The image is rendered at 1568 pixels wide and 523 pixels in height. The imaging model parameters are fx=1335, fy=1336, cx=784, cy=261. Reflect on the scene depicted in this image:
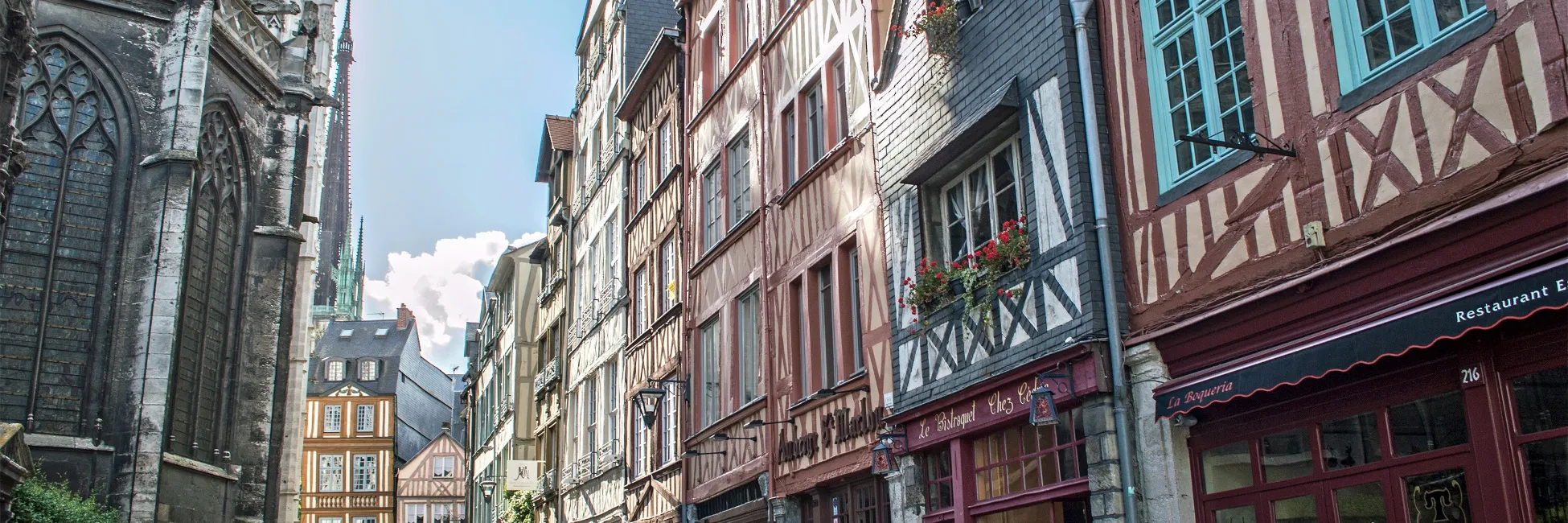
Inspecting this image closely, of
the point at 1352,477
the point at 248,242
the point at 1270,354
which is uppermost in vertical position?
the point at 248,242

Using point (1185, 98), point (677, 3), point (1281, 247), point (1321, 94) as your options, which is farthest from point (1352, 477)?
point (677, 3)

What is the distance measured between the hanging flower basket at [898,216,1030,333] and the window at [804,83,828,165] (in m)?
3.21

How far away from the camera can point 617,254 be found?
21.8 metres

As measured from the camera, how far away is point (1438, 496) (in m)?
5.62

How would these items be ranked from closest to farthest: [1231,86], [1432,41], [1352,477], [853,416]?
[1432,41] → [1352,477] → [1231,86] → [853,416]

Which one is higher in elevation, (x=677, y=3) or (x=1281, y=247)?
(x=677, y=3)

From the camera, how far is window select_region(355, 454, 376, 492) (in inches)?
2052

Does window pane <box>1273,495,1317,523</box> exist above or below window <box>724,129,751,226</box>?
below

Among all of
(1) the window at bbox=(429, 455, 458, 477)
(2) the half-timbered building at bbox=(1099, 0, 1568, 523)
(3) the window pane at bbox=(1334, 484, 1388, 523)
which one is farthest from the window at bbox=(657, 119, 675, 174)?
(1) the window at bbox=(429, 455, 458, 477)

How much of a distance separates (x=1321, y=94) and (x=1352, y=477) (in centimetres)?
175

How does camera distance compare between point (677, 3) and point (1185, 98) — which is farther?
point (677, 3)

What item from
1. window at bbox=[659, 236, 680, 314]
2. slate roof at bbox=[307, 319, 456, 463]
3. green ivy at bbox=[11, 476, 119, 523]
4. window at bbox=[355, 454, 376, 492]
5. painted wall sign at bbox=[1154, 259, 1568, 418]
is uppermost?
slate roof at bbox=[307, 319, 456, 463]

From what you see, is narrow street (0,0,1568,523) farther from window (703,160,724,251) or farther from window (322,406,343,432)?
window (322,406,343,432)

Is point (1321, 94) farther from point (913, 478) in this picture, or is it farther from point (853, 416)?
point (853, 416)
